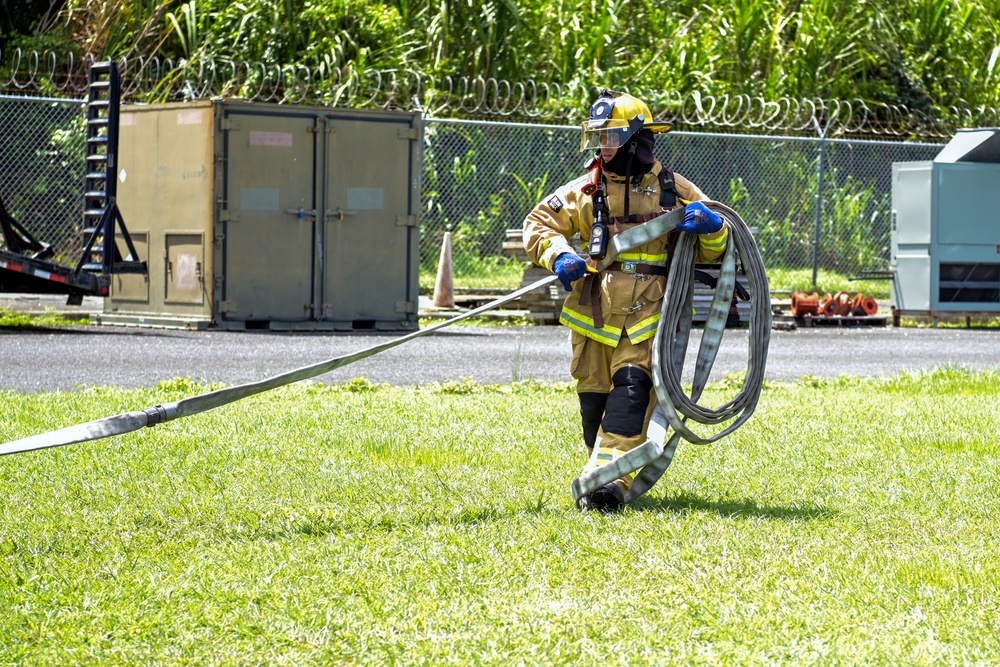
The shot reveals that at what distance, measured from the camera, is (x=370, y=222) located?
15.0m

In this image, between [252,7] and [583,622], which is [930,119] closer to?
[252,7]

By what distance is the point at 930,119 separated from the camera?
2428 centimetres

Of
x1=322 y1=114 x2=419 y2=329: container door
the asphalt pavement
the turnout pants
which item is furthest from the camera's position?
x1=322 y1=114 x2=419 y2=329: container door

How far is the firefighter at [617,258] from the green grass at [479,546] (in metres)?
0.39

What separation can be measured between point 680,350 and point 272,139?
939 centimetres

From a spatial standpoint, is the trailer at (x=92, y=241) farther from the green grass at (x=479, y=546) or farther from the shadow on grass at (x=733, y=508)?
the shadow on grass at (x=733, y=508)

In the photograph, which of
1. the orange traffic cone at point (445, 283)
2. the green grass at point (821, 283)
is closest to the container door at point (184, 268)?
the orange traffic cone at point (445, 283)

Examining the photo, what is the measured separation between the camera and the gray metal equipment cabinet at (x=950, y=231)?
1677 centimetres

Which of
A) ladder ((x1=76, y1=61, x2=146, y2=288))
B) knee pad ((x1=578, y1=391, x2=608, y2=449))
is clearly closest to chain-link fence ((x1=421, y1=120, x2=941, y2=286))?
ladder ((x1=76, y1=61, x2=146, y2=288))

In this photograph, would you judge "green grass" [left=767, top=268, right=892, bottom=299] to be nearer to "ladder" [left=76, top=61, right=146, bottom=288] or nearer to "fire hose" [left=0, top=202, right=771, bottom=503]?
"ladder" [left=76, top=61, right=146, bottom=288]

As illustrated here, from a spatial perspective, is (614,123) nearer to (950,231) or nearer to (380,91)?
(950,231)

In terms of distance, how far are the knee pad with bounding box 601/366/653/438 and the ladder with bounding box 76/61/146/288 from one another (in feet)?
28.6

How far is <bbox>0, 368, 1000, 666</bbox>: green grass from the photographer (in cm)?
388

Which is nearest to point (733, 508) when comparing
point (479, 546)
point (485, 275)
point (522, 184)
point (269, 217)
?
point (479, 546)
